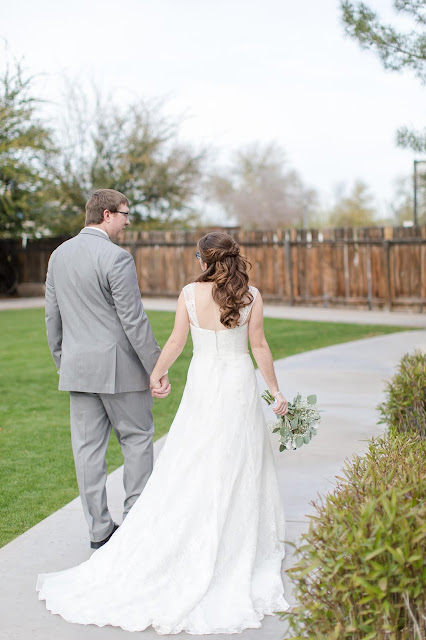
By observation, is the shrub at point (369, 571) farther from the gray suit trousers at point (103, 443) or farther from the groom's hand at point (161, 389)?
the gray suit trousers at point (103, 443)

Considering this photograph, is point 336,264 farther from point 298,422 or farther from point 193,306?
point 193,306

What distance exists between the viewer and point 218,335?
4398 millimetres

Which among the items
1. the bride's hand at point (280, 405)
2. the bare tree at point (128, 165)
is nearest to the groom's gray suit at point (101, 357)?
the bride's hand at point (280, 405)

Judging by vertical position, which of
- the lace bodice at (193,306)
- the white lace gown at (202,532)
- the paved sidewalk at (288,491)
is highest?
A: the lace bodice at (193,306)

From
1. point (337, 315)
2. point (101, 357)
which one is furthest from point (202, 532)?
point (337, 315)

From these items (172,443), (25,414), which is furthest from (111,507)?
(25,414)

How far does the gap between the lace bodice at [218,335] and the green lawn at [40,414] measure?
181cm

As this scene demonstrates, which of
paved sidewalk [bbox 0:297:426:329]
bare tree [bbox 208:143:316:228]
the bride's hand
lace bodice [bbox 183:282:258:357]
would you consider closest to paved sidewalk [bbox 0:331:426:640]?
the bride's hand

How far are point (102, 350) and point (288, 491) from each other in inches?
68.9

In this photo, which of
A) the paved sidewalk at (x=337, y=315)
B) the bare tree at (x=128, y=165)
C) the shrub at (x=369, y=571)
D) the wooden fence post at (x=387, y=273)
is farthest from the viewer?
the bare tree at (x=128, y=165)

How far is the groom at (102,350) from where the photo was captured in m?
4.77

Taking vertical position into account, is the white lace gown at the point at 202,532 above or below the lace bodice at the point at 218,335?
below

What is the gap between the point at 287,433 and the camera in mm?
4594

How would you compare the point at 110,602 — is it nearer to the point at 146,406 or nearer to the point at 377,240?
the point at 146,406
